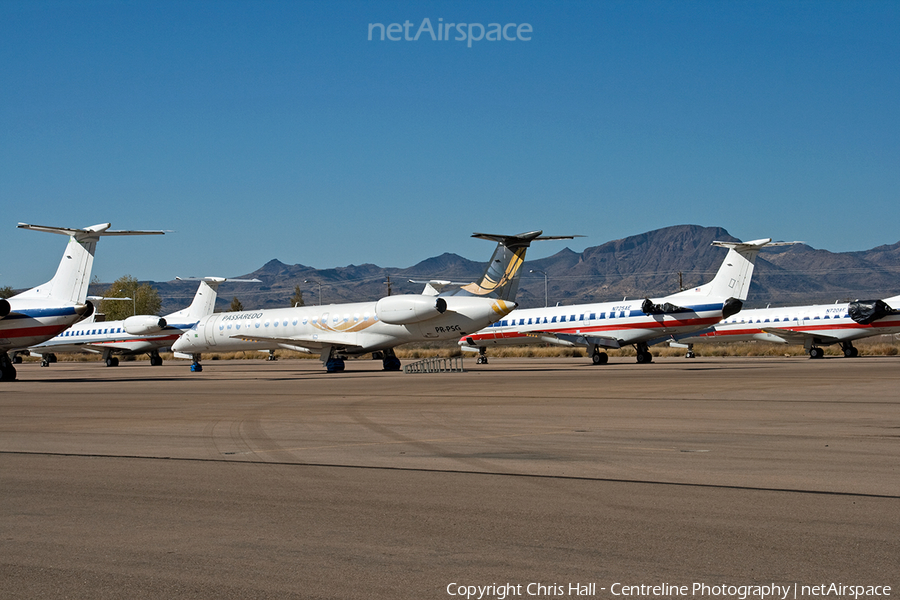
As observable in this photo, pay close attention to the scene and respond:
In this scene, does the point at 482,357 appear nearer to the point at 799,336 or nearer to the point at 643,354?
the point at 643,354

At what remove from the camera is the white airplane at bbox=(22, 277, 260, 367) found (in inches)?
2242

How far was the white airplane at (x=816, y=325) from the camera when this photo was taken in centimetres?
5141

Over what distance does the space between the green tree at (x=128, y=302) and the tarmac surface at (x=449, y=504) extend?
12792 centimetres

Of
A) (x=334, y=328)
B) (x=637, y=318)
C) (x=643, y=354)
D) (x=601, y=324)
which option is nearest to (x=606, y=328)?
(x=601, y=324)

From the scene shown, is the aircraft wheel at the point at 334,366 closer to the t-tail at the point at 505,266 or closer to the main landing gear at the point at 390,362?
the main landing gear at the point at 390,362

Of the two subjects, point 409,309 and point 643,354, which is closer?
point 409,309

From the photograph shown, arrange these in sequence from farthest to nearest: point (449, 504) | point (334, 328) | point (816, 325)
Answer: point (816, 325) → point (334, 328) → point (449, 504)

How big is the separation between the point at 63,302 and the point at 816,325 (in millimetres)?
43942

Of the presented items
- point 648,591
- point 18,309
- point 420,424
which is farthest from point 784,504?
point 18,309

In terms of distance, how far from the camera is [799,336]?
5603 cm

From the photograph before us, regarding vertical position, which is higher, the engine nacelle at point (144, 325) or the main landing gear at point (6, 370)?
the engine nacelle at point (144, 325)

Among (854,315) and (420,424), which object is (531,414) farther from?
(854,315)

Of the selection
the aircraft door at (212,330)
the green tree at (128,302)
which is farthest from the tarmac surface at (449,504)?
the green tree at (128,302)

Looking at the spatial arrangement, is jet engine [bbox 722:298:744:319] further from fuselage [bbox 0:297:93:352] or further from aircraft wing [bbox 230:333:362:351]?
fuselage [bbox 0:297:93:352]
